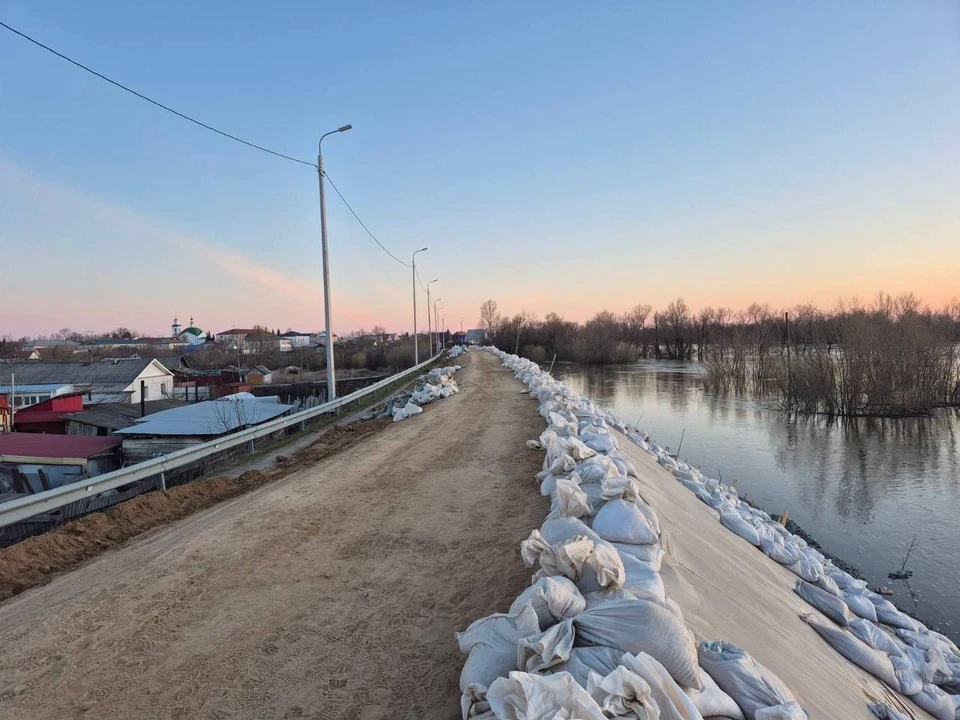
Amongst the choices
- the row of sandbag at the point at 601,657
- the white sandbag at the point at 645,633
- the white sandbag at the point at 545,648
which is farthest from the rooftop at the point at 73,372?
the white sandbag at the point at 645,633

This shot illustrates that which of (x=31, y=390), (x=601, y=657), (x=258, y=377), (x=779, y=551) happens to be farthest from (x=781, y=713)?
(x=258, y=377)

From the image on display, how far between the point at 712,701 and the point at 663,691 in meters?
0.47

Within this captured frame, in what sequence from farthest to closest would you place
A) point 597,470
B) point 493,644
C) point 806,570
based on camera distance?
point 806,570
point 597,470
point 493,644

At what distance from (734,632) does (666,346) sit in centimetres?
7106

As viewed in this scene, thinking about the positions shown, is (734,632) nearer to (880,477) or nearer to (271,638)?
(271,638)

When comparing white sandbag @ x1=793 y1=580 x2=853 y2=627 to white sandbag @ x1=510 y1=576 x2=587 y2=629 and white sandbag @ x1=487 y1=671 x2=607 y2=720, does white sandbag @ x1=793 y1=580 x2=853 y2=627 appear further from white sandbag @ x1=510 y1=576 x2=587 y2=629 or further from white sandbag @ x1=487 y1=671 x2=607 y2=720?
white sandbag @ x1=487 y1=671 x2=607 y2=720

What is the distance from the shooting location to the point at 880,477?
14.3m

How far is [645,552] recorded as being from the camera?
390 centimetres

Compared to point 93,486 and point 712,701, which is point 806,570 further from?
point 93,486

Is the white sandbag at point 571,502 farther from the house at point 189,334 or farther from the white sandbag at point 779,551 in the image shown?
the house at point 189,334

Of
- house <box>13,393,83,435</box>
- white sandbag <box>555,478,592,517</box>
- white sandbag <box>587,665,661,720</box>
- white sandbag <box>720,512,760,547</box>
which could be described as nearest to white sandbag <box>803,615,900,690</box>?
white sandbag <box>720,512,760,547</box>

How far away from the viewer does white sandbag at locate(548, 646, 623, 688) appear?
2.28 m

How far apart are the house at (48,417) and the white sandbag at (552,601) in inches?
932

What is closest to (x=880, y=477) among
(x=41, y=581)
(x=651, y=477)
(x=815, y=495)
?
(x=815, y=495)
